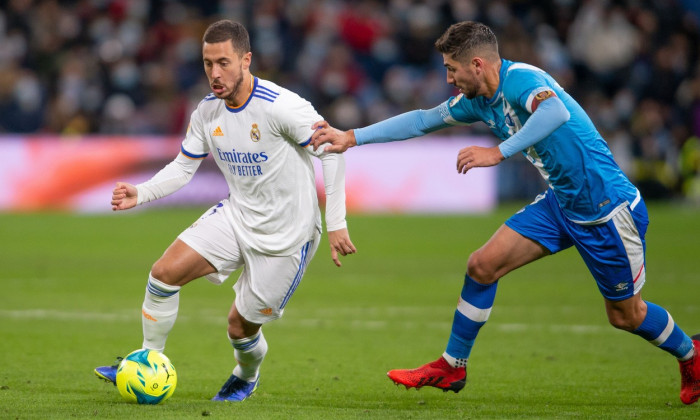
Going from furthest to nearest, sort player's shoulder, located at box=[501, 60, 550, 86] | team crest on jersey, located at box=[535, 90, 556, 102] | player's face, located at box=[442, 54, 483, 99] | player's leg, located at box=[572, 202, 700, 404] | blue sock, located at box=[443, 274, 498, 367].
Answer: blue sock, located at box=[443, 274, 498, 367], player's leg, located at box=[572, 202, 700, 404], player's face, located at box=[442, 54, 483, 99], player's shoulder, located at box=[501, 60, 550, 86], team crest on jersey, located at box=[535, 90, 556, 102]

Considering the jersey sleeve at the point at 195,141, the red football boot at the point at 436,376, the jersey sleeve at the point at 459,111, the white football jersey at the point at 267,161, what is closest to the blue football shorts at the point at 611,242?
the jersey sleeve at the point at 459,111

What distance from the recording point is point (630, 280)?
6.01 metres

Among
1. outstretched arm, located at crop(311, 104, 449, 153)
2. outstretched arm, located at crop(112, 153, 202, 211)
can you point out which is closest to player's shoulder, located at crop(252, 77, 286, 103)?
outstretched arm, located at crop(311, 104, 449, 153)

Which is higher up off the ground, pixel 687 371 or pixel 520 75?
pixel 520 75

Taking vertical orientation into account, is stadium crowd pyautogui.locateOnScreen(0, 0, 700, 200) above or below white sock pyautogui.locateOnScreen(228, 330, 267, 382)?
below

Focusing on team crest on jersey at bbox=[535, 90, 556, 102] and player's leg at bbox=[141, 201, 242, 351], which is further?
player's leg at bbox=[141, 201, 242, 351]

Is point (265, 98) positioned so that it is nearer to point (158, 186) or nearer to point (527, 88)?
point (158, 186)

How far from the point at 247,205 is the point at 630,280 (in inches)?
92.1

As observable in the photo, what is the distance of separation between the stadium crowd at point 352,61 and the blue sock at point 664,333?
48.0ft

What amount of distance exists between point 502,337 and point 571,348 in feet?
2.31

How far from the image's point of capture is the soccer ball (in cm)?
576

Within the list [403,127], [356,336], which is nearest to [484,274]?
[403,127]

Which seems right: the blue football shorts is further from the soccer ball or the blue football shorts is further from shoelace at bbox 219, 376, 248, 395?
the soccer ball

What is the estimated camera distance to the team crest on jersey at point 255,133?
601 centimetres
